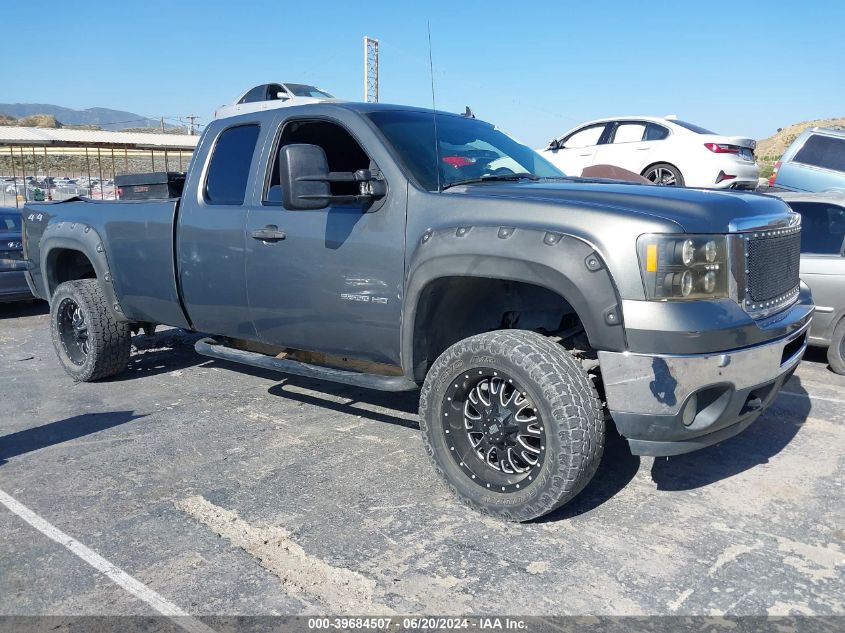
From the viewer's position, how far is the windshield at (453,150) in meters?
3.98

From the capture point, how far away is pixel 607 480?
3.91 m

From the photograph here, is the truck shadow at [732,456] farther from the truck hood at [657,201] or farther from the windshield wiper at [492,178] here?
the windshield wiper at [492,178]

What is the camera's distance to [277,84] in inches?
571

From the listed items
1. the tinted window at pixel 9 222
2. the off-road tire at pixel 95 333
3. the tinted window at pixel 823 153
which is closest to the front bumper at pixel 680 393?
the off-road tire at pixel 95 333

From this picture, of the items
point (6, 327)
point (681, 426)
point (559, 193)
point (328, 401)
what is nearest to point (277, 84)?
point (6, 327)

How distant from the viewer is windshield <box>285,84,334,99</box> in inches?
Answer: 583

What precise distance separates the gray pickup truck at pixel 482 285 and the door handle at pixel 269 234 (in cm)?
1

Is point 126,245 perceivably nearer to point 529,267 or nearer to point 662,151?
point 529,267

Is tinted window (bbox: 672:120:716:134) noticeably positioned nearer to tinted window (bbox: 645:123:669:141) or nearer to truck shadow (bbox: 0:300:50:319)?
tinted window (bbox: 645:123:669:141)

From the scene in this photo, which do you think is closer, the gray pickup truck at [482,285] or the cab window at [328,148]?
the gray pickup truck at [482,285]

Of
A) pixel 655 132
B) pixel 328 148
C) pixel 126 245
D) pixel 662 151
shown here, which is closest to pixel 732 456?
pixel 328 148

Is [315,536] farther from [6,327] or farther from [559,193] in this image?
[6,327]

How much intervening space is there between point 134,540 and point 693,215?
277cm

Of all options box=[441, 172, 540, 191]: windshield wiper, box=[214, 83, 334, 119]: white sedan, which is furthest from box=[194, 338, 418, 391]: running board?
box=[214, 83, 334, 119]: white sedan
